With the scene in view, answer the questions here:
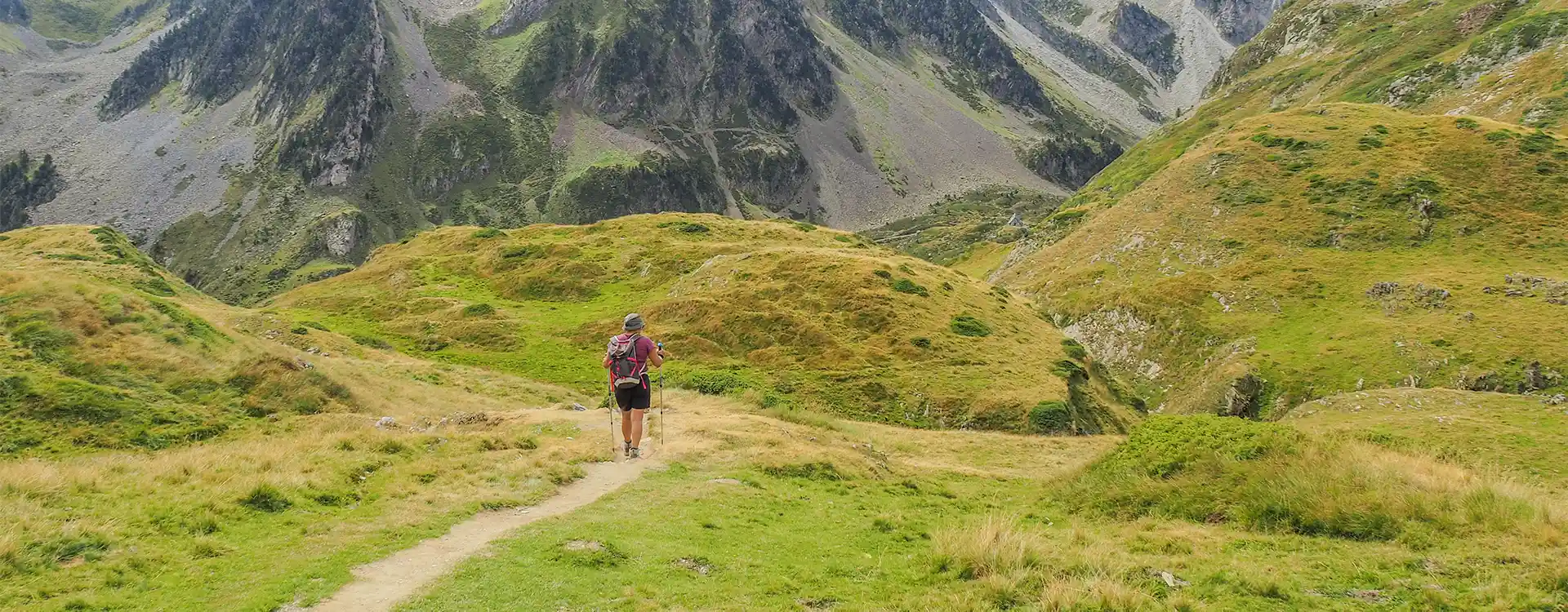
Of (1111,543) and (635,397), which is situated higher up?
(635,397)

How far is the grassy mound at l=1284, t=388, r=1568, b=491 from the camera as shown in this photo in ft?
82.0

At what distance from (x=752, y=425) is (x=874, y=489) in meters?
6.93

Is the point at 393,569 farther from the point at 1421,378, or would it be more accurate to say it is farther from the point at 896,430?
the point at 1421,378

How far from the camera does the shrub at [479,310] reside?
5103 centimetres

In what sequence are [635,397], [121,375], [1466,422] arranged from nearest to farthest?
[635,397] → [121,375] → [1466,422]

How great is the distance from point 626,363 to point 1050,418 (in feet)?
77.4

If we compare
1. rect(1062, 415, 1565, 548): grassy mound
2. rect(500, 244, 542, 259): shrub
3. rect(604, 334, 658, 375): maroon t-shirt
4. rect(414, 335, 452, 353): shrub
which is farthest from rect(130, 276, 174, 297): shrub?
rect(1062, 415, 1565, 548): grassy mound

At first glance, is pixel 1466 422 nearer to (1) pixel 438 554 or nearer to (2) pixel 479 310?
(1) pixel 438 554

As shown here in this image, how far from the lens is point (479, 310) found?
51.5m

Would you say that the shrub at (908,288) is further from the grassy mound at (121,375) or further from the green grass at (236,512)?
the grassy mound at (121,375)

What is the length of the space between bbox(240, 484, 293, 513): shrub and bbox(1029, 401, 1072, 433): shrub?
97.8 feet

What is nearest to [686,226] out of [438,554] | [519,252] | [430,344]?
[519,252]

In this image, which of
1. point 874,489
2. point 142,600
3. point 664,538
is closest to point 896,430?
point 874,489

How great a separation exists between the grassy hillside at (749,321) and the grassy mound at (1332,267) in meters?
12.5
